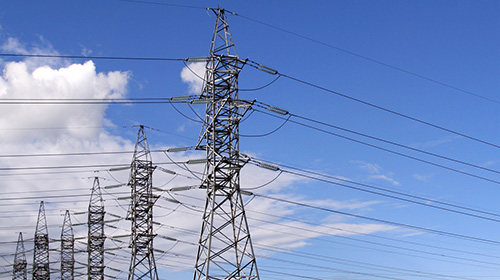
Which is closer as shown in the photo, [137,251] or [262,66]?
[262,66]

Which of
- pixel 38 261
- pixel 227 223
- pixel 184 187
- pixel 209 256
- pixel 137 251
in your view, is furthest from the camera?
pixel 38 261

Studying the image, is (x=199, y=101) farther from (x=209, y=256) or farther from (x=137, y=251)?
(x=137, y=251)

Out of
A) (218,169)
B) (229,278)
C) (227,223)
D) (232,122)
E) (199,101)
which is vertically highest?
(199,101)

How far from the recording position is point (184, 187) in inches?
1540

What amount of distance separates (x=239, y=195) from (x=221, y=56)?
827 cm

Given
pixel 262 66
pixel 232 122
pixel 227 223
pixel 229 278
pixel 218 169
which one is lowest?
pixel 229 278

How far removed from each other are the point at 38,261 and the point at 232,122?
57658 mm

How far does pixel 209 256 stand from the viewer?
2427cm

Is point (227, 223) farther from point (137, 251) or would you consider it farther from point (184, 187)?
point (137, 251)

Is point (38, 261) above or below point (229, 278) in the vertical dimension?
above

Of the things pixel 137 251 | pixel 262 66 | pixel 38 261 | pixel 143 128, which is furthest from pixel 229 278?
pixel 38 261

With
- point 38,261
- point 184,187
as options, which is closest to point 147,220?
point 184,187

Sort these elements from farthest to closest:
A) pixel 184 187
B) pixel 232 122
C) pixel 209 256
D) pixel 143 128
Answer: pixel 143 128 < pixel 184 187 < pixel 232 122 < pixel 209 256

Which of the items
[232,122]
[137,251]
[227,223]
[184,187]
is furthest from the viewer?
[137,251]
